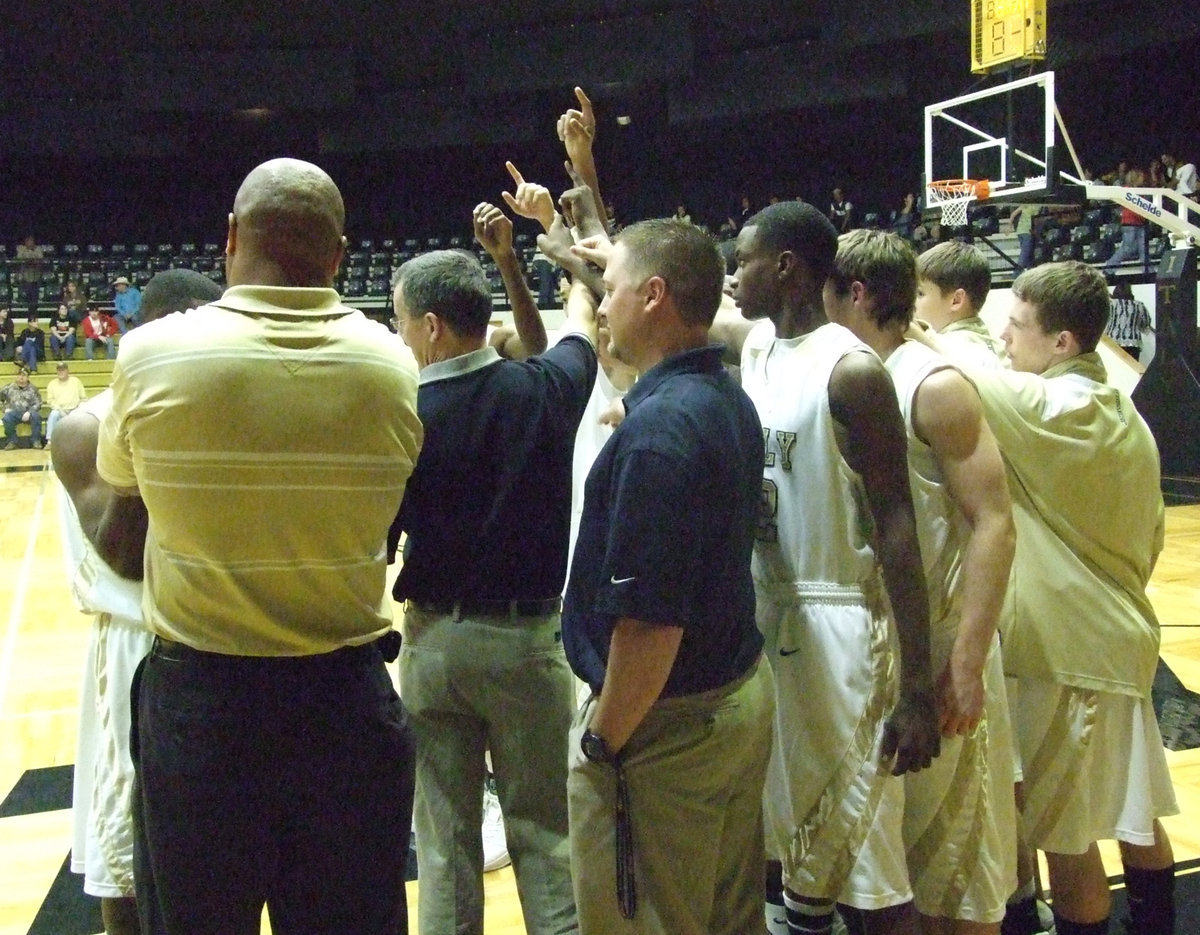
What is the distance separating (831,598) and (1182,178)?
529 inches

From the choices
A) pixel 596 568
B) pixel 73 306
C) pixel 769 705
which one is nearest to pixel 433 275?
pixel 596 568

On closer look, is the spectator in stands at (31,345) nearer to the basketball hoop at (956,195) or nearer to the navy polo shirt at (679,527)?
the basketball hoop at (956,195)

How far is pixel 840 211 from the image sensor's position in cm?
1680

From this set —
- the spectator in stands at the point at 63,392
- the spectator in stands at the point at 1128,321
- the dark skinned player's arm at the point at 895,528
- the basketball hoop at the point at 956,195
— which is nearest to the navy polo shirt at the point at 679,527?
the dark skinned player's arm at the point at 895,528

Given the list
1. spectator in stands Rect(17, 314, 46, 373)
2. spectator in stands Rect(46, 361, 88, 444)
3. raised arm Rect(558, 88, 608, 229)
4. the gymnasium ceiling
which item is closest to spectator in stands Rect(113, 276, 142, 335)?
spectator in stands Rect(17, 314, 46, 373)

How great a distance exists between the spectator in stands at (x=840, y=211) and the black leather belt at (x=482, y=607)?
14.1 metres

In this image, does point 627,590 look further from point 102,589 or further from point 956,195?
point 956,195

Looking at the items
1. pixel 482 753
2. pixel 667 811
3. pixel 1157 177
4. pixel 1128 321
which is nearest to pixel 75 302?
pixel 1128 321

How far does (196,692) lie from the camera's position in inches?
64.7

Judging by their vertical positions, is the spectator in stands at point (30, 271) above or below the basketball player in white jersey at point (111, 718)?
above

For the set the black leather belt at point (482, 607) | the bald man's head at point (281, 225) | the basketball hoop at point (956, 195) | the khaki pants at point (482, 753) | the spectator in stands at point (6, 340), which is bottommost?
the khaki pants at point (482, 753)

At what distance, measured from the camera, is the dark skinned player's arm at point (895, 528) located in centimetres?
204

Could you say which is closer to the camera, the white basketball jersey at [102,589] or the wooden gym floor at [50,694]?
the white basketball jersey at [102,589]

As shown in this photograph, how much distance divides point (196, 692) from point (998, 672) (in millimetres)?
1562
